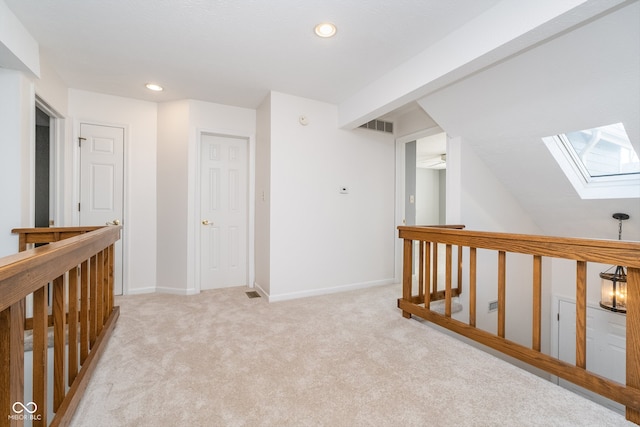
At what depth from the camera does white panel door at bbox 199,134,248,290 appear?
3680 mm

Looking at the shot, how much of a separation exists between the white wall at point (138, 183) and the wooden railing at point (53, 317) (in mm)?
1173

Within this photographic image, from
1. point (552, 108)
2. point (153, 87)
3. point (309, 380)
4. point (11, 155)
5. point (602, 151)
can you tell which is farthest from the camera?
point (153, 87)

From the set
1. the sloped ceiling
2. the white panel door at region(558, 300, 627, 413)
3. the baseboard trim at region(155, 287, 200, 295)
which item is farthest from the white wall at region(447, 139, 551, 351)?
the baseboard trim at region(155, 287, 200, 295)

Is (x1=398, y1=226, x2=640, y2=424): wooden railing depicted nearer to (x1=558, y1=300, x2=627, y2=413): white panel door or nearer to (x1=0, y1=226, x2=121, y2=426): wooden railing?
(x1=0, y1=226, x2=121, y2=426): wooden railing

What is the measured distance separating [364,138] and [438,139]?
231 cm

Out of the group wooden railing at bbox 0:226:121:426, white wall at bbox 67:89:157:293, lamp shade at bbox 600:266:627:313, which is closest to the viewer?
wooden railing at bbox 0:226:121:426

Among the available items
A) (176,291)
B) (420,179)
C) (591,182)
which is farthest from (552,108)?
(420,179)

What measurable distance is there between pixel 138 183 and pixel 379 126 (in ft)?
10.3

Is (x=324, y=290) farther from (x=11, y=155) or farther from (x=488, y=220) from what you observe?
(x=11, y=155)

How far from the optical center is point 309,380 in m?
1.71

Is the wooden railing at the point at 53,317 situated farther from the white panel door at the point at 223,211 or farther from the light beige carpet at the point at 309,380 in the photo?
the white panel door at the point at 223,211

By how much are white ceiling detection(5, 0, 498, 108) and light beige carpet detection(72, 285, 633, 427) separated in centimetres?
232

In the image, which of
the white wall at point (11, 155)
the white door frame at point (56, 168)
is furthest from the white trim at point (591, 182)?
the white door frame at point (56, 168)

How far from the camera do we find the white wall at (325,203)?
327cm
